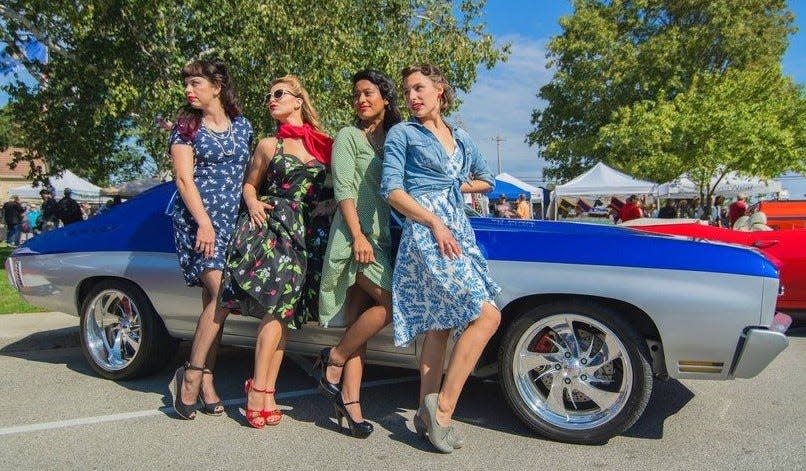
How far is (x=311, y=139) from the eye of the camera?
11.2 ft

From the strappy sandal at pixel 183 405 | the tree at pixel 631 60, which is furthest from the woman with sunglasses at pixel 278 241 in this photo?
the tree at pixel 631 60

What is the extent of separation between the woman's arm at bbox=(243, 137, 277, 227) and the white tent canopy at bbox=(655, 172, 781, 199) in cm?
1762

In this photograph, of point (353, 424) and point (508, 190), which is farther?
point (508, 190)

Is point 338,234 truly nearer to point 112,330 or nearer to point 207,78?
point 207,78

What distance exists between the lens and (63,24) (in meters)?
11.9

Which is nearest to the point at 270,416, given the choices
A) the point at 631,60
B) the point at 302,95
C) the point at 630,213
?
the point at 302,95

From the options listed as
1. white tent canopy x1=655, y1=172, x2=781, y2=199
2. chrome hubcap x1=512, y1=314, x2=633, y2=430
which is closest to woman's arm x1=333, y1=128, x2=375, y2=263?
chrome hubcap x1=512, y1=314, x2=633, y2=430

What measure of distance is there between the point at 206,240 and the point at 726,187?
2576cm

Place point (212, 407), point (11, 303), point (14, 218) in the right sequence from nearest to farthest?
point (212, 407), point (11, 303), point (14, 218)

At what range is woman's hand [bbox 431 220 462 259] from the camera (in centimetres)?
286

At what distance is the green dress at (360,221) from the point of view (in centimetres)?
306

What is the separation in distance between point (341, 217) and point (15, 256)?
2.93 metres

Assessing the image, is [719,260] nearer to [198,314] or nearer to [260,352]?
[260,352]

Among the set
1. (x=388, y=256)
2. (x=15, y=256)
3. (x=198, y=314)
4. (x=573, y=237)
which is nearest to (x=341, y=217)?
(x=388, y=256)
